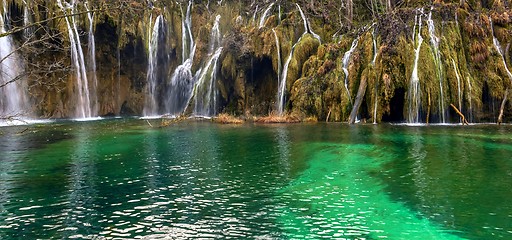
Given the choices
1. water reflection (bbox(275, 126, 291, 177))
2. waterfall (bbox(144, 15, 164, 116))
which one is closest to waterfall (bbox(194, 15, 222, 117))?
waterfall (bbox(144, 15, 164, 116))

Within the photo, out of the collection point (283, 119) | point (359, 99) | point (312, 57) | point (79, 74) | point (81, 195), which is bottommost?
point (81, 195)

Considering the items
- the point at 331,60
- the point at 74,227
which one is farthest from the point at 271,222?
the point at 331,60

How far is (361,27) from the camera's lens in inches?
1549

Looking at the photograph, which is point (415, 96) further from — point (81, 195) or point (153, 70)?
point (153, 70)

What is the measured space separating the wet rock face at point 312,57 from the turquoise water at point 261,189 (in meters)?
8.80

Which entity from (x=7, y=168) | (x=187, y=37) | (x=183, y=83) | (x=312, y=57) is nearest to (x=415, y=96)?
(x=312, y=57)

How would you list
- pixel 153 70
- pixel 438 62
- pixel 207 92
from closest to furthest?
pixel 438 62 → pixel 207 92 → pixel 153 70

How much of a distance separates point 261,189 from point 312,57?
25917 mm

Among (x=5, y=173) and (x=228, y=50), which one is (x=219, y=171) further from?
(x=228, y=50)

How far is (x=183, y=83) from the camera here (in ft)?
150

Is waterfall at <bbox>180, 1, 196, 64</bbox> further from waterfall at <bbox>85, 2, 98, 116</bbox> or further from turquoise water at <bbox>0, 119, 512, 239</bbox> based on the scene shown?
turquoise water at <bbox>0, 119, 512, 239</bbox>

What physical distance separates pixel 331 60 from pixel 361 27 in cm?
670

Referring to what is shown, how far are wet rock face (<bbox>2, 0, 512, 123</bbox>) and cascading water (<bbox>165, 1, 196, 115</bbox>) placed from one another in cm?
47

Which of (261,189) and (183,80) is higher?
(183,80)
